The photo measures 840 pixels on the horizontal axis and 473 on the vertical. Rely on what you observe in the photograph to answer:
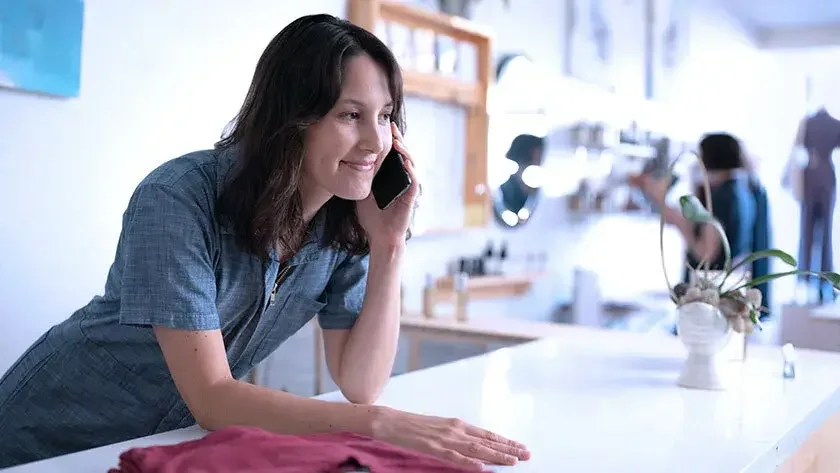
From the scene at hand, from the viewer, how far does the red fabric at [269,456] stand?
42.1 inches

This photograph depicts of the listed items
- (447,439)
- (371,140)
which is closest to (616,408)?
(447,439)

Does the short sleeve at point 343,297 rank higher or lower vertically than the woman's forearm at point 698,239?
lower

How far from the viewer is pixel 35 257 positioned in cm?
284

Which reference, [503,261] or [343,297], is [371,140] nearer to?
[343,297]

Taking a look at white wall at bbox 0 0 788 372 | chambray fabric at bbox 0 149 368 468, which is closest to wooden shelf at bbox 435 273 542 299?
white wall at bbox 0 0 788 372

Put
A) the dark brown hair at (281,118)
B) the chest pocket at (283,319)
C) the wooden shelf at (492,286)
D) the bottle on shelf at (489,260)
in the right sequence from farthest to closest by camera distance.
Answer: the bottle on shelf at (489,260) → the wooden shelf at (492,286) → the chest pocket at (283,319) → the dark brown hair at (281,118)

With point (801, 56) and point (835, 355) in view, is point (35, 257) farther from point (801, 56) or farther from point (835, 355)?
point (801, 56)

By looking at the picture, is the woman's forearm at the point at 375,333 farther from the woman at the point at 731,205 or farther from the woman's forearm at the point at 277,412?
the woman at the point at 731,205

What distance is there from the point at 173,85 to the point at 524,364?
1801 mm

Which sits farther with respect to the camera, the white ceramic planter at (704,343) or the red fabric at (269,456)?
the white ceramic planter at (704,343)

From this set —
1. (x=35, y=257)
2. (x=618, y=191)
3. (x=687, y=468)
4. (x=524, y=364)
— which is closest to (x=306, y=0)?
(x=35, y=257)

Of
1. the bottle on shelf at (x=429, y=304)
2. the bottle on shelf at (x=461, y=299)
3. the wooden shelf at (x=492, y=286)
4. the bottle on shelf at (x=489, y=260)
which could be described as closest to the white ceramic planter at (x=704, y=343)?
the bottle on shelf at (x=461, y=299)

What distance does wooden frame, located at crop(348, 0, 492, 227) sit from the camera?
13.9ft

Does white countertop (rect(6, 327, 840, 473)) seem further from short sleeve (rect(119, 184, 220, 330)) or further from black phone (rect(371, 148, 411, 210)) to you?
black phone (rect(371, 148, 411, 210))
